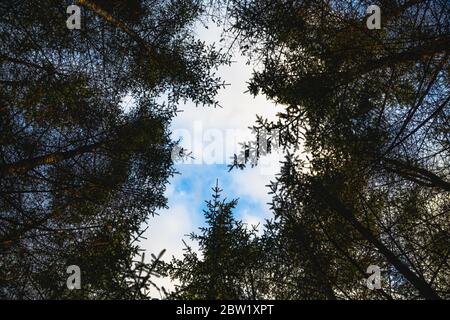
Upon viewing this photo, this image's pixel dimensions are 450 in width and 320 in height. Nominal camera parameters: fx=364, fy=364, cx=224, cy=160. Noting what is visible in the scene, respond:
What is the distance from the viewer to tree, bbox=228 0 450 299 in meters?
5.19

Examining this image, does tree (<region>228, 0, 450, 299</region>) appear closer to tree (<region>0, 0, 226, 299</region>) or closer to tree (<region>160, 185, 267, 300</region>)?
tree (<region>160, 185, 267, 300</region>)

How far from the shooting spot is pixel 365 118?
→ 576cm

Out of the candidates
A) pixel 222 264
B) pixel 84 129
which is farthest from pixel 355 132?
pixel 84 129

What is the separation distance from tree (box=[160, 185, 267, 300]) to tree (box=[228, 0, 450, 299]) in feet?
1.80

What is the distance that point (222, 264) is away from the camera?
217 inches

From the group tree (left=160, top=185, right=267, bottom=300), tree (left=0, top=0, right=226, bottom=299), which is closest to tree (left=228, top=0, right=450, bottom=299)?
tree (left=160, top=185, right=267, bottom=300)

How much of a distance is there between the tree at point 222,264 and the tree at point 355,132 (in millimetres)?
550

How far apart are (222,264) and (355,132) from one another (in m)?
2.89

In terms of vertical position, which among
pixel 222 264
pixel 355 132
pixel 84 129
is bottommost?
pixel 222 264

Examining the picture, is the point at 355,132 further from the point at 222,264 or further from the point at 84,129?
the point at 84,129

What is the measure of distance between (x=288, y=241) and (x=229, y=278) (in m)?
0.97

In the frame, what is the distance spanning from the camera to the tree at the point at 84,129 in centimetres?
598
